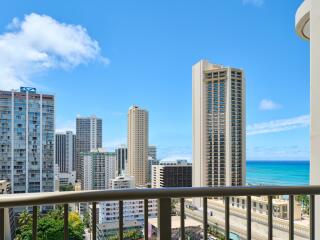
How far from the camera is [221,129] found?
17391 millimetres

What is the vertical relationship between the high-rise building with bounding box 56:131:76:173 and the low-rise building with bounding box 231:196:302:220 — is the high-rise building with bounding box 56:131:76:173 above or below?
below

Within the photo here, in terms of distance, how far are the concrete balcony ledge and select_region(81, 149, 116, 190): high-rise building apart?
55.5 feet

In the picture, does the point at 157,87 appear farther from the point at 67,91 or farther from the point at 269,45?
the point at 269,45

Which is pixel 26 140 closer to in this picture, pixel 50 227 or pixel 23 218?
pixel 50 227

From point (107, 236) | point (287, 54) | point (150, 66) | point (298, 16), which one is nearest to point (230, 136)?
point (298, 16)

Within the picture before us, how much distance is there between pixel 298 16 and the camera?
2877 millimetres

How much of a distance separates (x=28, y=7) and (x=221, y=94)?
1750cm

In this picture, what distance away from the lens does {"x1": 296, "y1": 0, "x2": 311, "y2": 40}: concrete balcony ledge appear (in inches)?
105

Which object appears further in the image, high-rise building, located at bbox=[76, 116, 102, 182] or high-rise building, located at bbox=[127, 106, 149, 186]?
high-rise building, located at bbox=[76, 116, 102, 182]

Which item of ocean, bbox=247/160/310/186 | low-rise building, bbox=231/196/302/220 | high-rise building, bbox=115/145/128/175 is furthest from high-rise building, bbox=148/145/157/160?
low-rise building, bbox=231/196/302/220

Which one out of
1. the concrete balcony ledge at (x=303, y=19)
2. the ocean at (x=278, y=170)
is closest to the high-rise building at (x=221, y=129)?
the ocean at (x=278, y=170)

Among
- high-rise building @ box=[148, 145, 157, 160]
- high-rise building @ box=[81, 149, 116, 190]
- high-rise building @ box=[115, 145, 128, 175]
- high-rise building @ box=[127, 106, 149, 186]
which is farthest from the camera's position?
high-rise building @ box=[148, 145, 157, 160]

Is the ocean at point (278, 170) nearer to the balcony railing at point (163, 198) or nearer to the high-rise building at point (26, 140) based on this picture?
the high-rise building at point (26, 140)

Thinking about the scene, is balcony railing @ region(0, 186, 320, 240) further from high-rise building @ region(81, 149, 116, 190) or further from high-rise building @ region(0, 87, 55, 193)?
high-rise building @ region(81, 149, 116, 190)
